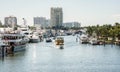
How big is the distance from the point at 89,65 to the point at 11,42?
33613 mm

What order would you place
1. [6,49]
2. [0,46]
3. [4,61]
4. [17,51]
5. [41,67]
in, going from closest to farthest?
[41,67] < [4,61] < [0,46] < [6,49] < [17,51]

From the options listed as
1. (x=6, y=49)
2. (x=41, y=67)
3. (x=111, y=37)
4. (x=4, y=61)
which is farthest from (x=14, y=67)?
(x=111, y=37)

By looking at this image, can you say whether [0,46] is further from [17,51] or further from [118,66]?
[118,66]

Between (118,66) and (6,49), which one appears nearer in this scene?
(118,66)

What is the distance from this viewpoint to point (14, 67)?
209ft

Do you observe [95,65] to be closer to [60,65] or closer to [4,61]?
[60,65]

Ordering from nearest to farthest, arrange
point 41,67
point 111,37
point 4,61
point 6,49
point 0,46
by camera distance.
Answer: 1. point 41,67
2. point 4,61
3. point 0,46
4. point 6,49
5. point 111,37

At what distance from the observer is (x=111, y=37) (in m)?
157

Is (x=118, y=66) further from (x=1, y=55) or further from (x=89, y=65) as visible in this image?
(x=1, y=55)

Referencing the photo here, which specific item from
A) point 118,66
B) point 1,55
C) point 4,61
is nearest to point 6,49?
point 1,55

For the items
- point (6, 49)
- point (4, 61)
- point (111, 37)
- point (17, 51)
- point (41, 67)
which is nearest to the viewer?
point (41, 67)

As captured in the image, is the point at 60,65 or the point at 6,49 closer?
the point at 60,65

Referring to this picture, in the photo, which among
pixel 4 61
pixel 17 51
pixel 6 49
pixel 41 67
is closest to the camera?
pixel 41 67

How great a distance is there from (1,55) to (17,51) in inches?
620
